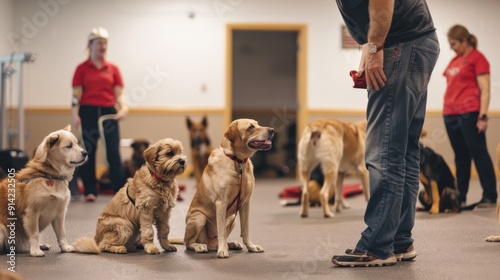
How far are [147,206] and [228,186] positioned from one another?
1.49ft

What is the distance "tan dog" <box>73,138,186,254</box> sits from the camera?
3729mm

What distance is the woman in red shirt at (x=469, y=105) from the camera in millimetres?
6098

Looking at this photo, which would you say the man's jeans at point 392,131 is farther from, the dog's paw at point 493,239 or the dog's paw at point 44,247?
the dog's paw at point 44,247

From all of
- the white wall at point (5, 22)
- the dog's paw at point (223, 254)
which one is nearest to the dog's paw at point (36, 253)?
the dog's paw at point (223, 254)

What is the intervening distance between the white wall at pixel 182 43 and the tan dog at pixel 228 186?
7.05 metres

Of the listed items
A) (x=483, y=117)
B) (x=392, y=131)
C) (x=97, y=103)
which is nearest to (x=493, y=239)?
(x=392, y=131)

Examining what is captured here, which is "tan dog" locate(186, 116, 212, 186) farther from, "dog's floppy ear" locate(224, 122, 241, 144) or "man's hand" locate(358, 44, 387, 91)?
"man's hand" locate(358, 44, 387, 91)

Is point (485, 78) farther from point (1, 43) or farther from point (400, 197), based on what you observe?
point (1, 43)

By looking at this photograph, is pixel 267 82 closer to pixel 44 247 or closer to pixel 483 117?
pixel 483 117

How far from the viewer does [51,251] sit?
3840 mm

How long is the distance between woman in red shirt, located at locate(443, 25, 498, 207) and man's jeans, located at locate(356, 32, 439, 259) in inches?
122

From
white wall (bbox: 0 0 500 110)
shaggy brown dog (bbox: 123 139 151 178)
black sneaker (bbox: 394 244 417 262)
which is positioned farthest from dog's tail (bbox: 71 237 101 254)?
white wall (bbox: 0 0 500 110)

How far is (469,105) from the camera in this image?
6.12 metres

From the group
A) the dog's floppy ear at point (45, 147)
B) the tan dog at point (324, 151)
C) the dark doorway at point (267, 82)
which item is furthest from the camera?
the dark doorway at point (267, 82)
